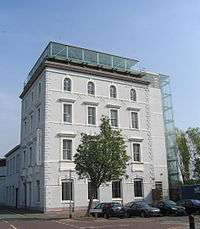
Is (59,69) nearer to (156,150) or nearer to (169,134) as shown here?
(156,150)

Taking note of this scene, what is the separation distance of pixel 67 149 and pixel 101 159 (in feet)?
32.3

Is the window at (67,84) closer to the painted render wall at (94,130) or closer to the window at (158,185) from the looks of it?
the painted render wall at (94,130)

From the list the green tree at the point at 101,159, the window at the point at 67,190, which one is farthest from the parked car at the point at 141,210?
the window at the point at 67,190

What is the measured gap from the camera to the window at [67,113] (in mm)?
42719

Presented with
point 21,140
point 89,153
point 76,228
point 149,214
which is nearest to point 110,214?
point 149,214

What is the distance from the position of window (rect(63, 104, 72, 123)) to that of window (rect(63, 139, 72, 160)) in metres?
2.41

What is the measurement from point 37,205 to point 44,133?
327 inches

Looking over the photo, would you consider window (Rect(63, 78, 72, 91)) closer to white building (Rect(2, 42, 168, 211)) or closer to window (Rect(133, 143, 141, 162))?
white building (Rect(2, 42, 168, 211))

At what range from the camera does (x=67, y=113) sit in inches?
1692

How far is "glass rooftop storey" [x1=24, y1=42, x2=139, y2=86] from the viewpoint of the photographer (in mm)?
44875

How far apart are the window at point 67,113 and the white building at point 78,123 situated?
5 cm

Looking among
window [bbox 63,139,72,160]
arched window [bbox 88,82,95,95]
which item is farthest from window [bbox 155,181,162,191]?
arched window [bbox 88,82,95,95]

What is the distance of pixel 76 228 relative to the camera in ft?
79.2

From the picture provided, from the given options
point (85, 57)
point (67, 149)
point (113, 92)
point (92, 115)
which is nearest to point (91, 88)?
point (113, 92)
